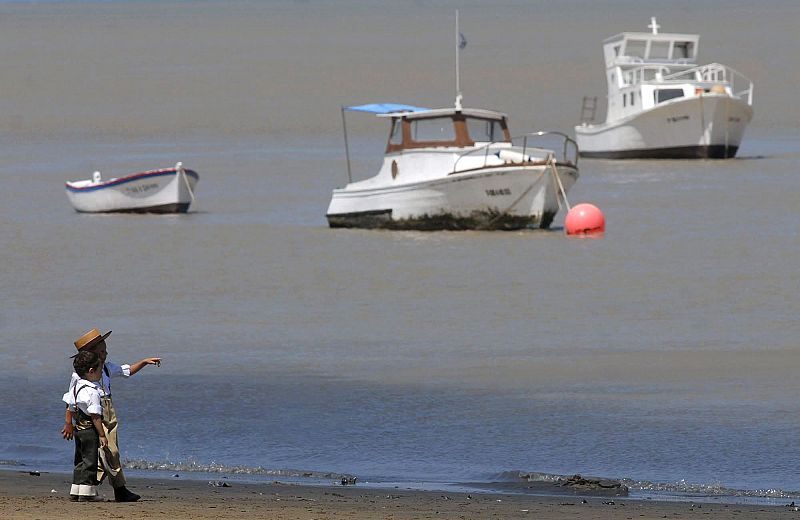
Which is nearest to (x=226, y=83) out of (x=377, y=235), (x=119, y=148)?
(x=119, y=148)

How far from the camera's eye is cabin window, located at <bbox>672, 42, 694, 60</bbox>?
4834cm

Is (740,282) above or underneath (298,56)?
underneath

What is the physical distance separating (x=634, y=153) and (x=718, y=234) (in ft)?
67.9

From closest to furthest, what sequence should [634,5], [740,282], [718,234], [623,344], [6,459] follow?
[6,459]
[623,344]
[740,282]
[718,234]
[634,5]

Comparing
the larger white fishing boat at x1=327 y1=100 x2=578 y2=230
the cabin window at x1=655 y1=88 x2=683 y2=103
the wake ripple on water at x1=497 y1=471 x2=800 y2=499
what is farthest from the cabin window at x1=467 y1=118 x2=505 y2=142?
the cabin window at x1=655 y1=88 x2=683 y2=103

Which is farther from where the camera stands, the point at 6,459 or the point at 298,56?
the point at 298,56

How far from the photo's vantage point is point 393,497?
405 inches

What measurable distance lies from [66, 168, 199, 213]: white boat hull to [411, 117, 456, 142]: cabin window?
516 cm

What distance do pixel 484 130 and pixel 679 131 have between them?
1719 cm

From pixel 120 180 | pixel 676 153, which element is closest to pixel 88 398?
pixel 120 180

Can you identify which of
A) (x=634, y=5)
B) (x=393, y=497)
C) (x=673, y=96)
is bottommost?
(x=393, y=497)

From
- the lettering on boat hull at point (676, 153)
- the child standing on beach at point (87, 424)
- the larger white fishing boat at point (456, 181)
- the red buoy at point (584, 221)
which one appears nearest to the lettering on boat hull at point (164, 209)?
the larger white fishing boat at point (456, 181)

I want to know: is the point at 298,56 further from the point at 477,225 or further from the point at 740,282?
the point at 740,282

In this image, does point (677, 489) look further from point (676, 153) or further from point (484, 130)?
point (676, 153)
